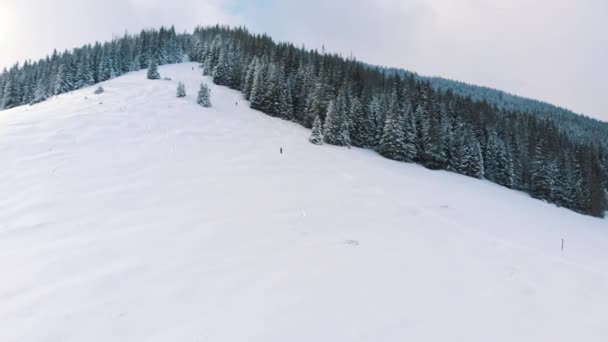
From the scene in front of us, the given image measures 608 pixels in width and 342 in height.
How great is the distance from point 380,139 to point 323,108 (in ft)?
29.6

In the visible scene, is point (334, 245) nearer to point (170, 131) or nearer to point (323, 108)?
point (170, 131)

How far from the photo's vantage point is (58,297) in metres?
7.89

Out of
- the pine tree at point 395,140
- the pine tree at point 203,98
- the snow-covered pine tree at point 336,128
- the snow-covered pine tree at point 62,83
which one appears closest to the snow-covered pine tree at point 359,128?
the snow-covered pine tree at point 336,128

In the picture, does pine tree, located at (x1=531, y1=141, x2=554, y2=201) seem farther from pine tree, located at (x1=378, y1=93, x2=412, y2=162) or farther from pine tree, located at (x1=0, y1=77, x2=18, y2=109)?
pine tree, located at (x1=0, y1=77, x2=18, y2=109)

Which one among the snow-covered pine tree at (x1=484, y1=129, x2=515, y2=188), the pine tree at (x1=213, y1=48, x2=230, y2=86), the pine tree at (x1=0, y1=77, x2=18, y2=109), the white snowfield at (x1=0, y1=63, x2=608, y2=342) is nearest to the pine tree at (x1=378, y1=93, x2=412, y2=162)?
the snow-covered pine tree at (x1=484, y1=129, x2=515, y2=188)

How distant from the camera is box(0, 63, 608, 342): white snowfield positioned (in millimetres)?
7469

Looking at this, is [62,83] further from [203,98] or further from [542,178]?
[542,178]

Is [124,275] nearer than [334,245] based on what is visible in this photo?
Yes

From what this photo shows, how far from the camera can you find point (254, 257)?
34.3 feet

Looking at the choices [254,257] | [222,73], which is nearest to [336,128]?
[222,73]

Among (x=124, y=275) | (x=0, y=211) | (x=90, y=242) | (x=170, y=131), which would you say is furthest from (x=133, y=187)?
(x=170, y=131)

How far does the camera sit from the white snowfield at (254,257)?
7469mm

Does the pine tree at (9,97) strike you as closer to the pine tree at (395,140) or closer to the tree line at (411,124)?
the tree line at (411,124)

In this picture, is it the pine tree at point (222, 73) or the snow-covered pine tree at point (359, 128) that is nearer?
the snow-covered pine tree at point (359, 128)
